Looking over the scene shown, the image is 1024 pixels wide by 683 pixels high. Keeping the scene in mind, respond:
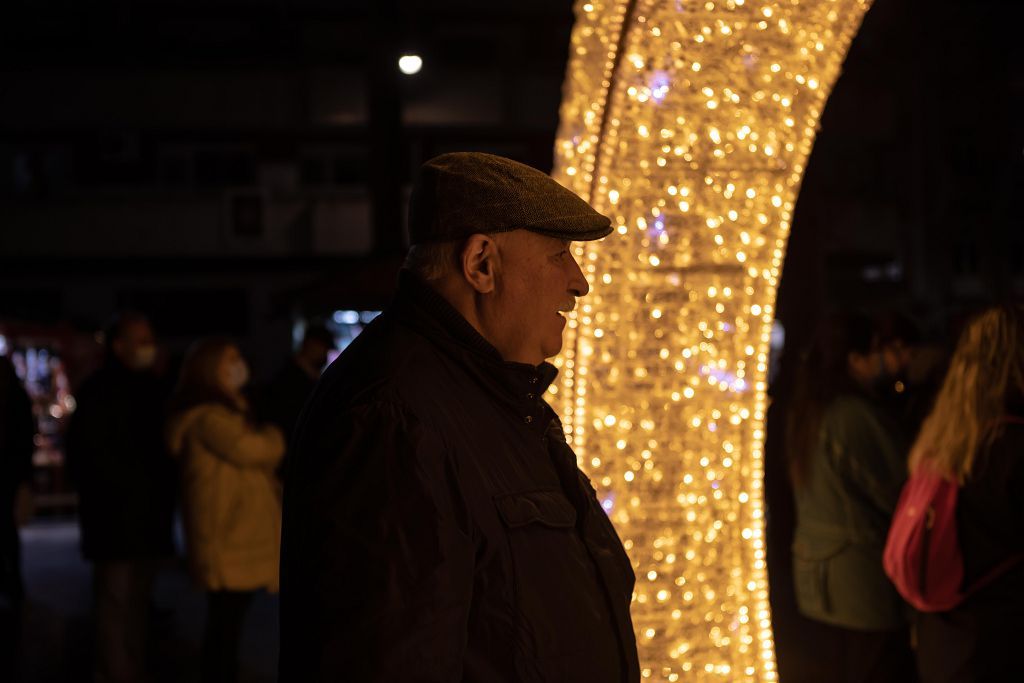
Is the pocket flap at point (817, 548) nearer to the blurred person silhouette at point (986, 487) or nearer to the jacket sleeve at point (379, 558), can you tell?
the blurred person silhouette at point (986, 487)

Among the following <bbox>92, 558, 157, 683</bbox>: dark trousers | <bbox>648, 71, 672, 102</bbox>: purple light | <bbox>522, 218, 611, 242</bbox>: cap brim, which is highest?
<bbox>648, 71, 672, 102</bbox>: purple light

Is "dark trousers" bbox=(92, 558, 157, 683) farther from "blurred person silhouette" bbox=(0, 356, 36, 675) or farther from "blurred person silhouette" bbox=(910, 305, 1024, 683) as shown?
"blurred person silhouette" bbox=(910, 305, 1024, 683)

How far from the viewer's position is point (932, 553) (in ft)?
11.0

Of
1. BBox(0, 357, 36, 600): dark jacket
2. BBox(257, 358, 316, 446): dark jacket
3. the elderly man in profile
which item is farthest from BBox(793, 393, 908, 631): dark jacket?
BBox(0, 357, 36, 600): dark jacket

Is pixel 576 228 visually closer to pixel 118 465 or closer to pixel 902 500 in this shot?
pixel 902 500

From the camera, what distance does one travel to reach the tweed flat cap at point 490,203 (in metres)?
1.78

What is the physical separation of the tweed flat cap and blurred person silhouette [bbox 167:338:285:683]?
12.1 ft

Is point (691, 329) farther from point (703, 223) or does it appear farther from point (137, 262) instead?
point (137, 262)

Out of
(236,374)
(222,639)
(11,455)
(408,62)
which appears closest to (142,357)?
(236,374)

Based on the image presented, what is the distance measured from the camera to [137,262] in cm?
2441

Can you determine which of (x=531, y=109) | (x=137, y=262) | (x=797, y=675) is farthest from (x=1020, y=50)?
(x=797, y=675)

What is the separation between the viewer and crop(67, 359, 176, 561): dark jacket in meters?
5.95

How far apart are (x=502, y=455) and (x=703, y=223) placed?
1.31 meters

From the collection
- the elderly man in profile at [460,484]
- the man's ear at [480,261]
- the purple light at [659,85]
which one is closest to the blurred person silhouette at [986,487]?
the purple light at [659,85]
